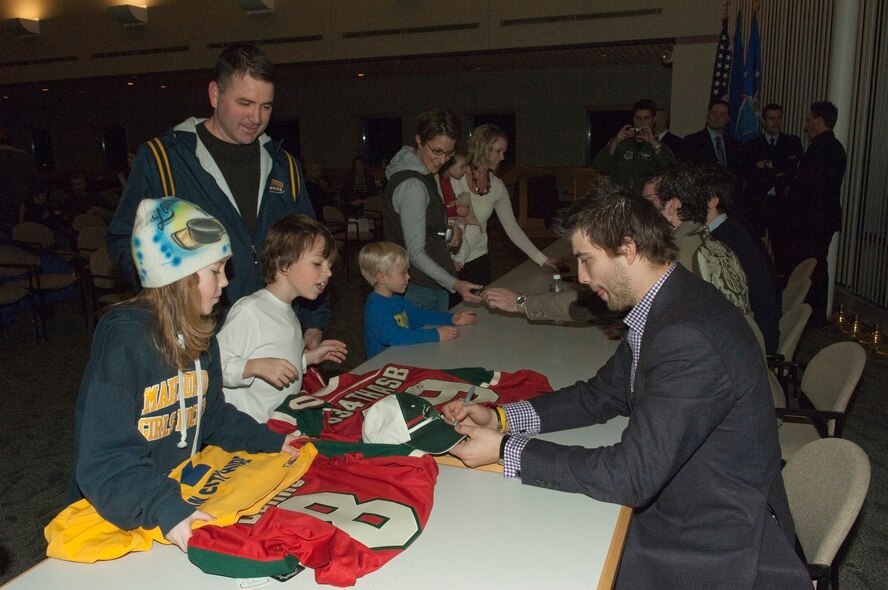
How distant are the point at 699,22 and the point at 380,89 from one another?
8.52m

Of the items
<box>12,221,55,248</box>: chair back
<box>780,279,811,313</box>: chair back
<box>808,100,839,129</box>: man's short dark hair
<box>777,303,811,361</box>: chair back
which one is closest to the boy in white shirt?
<box>777,303,811,361</box>: chair back

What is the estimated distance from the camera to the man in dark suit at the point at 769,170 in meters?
7.05

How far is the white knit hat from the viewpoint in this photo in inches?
64.1

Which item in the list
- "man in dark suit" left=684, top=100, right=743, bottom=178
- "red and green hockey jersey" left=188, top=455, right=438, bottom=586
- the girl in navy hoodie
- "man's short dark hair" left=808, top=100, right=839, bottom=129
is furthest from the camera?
"man in dark suit" left=684, top=100, right=743, bottom=178

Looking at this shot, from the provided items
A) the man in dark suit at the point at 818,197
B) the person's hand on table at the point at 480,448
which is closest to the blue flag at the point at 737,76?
the man in dark suit at the point at 818,197

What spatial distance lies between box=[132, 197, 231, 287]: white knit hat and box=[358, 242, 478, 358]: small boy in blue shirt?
141 cm

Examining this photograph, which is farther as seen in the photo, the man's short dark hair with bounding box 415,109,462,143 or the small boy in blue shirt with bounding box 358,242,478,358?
the man's short dark hair with bounding box 415,109,462,143

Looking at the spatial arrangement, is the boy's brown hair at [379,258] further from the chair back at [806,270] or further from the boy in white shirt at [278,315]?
the chair back at [806,270]

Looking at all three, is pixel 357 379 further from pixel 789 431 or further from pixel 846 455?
pixel 789 431

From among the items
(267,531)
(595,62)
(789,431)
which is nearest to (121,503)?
(267,531)

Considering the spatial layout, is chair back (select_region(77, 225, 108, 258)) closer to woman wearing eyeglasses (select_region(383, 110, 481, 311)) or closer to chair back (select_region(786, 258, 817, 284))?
woman wearing eyeglasses (select_region(383, 110, 481, 311))

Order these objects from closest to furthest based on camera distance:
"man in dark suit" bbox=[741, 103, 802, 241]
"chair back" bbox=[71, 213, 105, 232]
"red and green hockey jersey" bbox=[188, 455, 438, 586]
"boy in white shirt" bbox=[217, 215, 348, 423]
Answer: "red and green hockey jersey" bbox=[188, 455, 438, 586] → "boy in white shirt" bbox=[217, 215, 348, 423] → "man in dark suit" bbox=[741, 103, 802, 241] → "chair back" bbox=[71, 213, 105, 232]

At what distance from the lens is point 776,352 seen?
3217mm

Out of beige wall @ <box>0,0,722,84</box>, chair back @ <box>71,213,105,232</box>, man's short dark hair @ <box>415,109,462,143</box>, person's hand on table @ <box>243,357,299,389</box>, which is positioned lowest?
person's hand on table @ <box>243,357,299,389</box>
